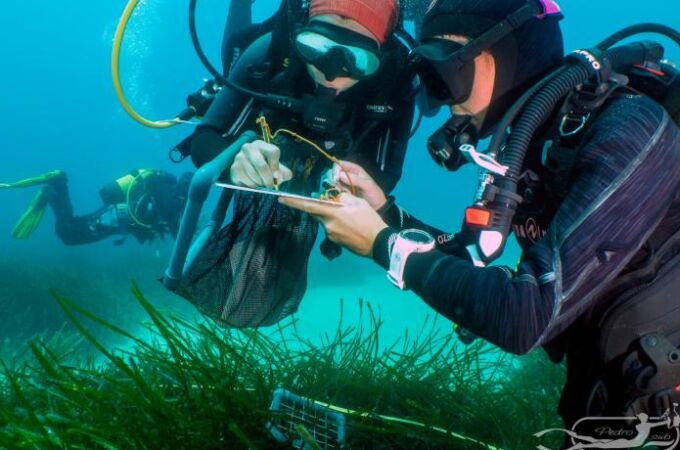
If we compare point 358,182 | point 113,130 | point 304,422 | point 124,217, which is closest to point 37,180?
point 124,217

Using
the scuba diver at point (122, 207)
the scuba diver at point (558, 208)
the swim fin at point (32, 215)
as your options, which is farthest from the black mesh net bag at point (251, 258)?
the swim fin at point (32, 215)

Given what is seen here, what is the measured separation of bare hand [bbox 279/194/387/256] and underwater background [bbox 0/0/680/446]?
7.20ft

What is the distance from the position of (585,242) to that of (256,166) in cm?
153

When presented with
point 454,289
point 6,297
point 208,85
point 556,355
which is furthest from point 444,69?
point 6,297

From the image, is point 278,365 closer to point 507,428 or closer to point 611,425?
point 507,428

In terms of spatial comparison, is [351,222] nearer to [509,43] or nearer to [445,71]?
[445,71]

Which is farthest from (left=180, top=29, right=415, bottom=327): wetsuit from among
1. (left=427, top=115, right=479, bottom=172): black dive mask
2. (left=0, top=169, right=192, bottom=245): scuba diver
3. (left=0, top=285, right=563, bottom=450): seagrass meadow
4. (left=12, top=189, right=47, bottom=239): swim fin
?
(left=12, top=189, right=47, bottom=239): swim fin

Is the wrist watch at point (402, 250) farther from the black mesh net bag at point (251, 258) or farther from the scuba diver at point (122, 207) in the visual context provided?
the scuba diver at point (122, 207)

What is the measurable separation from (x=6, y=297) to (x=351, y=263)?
11.8m

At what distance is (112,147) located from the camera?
8619cm

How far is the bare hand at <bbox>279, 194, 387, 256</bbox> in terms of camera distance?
2.05 metres

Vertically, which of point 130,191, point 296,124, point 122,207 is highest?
point 130,191

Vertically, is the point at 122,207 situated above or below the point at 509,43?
above

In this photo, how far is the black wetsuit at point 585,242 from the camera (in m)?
1.54
